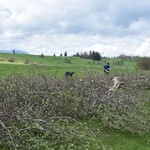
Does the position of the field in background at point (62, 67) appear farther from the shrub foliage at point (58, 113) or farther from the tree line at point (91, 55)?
the tree line at point (91, 55)

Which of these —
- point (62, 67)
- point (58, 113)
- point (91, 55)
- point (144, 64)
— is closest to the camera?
point (58, 113)

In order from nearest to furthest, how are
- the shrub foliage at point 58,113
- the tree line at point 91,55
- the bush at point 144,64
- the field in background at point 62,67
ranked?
1. the shrub foliage at point 58,113
2. the field in background at point 62,67
3. the bush at point 144,64
4. the tree line at point 91,55

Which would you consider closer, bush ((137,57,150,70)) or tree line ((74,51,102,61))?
bush ((137,57,150,70))

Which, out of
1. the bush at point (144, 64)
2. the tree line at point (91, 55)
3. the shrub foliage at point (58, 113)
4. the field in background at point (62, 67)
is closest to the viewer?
the shrub foliage at point (58, 113)

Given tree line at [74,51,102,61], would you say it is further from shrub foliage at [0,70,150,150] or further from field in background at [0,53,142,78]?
shrub foliage at [0,70,150,150]

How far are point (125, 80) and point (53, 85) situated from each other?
16.0 ft

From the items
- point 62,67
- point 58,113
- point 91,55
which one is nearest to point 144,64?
point 62,67

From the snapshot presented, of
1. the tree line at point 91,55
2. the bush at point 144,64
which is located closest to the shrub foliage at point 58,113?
the bush at point 144,64

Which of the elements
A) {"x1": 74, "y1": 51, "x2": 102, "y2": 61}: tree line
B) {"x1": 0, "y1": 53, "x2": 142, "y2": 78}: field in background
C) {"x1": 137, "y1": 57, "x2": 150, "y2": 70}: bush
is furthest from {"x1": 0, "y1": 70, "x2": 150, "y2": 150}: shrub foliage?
{"x1": 74, "y1": 51, "x2": 102, "y2": 61}: tree line

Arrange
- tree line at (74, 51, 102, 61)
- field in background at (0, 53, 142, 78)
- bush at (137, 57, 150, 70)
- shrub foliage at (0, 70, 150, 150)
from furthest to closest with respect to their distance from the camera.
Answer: tree line at (74, 51, 102, 61)
bush at (137, 57, 150, 70)
field in background at (0, 53, 142, 78)
shrub foliage at (0, 70, 150, 150)

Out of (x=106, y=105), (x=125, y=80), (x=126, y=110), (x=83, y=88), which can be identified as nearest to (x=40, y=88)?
(x=83, y=88)

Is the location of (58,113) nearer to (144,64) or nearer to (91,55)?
(144,64)

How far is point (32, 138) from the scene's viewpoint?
598cm

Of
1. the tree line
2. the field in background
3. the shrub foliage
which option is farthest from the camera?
the tree line
